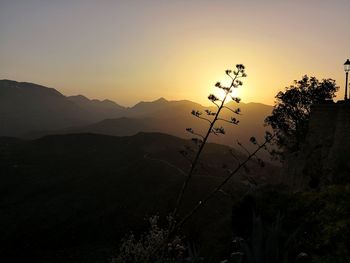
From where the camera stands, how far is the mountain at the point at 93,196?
30516 millimetres

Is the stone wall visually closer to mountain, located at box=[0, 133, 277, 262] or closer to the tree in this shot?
mountain, located at box=[0, 133, 277, 262]

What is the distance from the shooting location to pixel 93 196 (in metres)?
43.0

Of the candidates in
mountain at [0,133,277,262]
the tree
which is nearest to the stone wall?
mountain at [0,133,277,262]

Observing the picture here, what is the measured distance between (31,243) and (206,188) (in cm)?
1801

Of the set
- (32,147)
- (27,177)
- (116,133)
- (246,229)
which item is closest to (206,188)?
(27,177)

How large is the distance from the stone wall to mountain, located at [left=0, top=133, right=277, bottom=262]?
8.90ft

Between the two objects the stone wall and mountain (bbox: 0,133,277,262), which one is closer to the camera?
the stone wall

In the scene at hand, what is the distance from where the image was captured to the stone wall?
16047mm

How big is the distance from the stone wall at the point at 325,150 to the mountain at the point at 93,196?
271 cm

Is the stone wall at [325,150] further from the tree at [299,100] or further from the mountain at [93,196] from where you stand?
the tree at [299,100]

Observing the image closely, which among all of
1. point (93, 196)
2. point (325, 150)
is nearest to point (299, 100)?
point (325, 150)

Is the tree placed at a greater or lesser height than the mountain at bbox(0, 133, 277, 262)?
greater

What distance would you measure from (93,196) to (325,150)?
98.6 feet

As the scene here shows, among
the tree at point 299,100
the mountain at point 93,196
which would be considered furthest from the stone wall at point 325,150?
the tree at point 299,100
